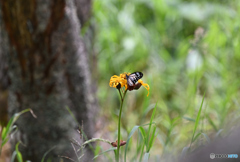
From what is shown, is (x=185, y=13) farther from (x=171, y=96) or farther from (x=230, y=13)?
(x=171, y=96)

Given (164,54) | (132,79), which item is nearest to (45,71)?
(132,79)

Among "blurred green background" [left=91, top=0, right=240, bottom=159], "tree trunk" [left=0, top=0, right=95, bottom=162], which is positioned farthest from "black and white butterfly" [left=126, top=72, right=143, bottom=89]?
"blurred green background" [left=91, top=0, right=240, bottom=159]

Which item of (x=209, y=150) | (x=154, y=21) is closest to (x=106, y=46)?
(x=154, y=21)

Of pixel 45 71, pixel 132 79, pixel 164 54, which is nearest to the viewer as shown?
pixel 132 79

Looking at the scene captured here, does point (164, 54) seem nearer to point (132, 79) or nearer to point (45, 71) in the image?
point (45, 71)

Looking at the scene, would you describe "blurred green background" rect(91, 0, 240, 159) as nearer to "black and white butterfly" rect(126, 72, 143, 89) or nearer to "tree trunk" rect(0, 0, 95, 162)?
"tree trunk" rect(0, 0, 95, 162)

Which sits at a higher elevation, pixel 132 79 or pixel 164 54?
pixel 164 54

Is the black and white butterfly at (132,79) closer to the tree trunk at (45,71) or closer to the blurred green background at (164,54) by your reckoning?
the tree trunk at (45,71)
